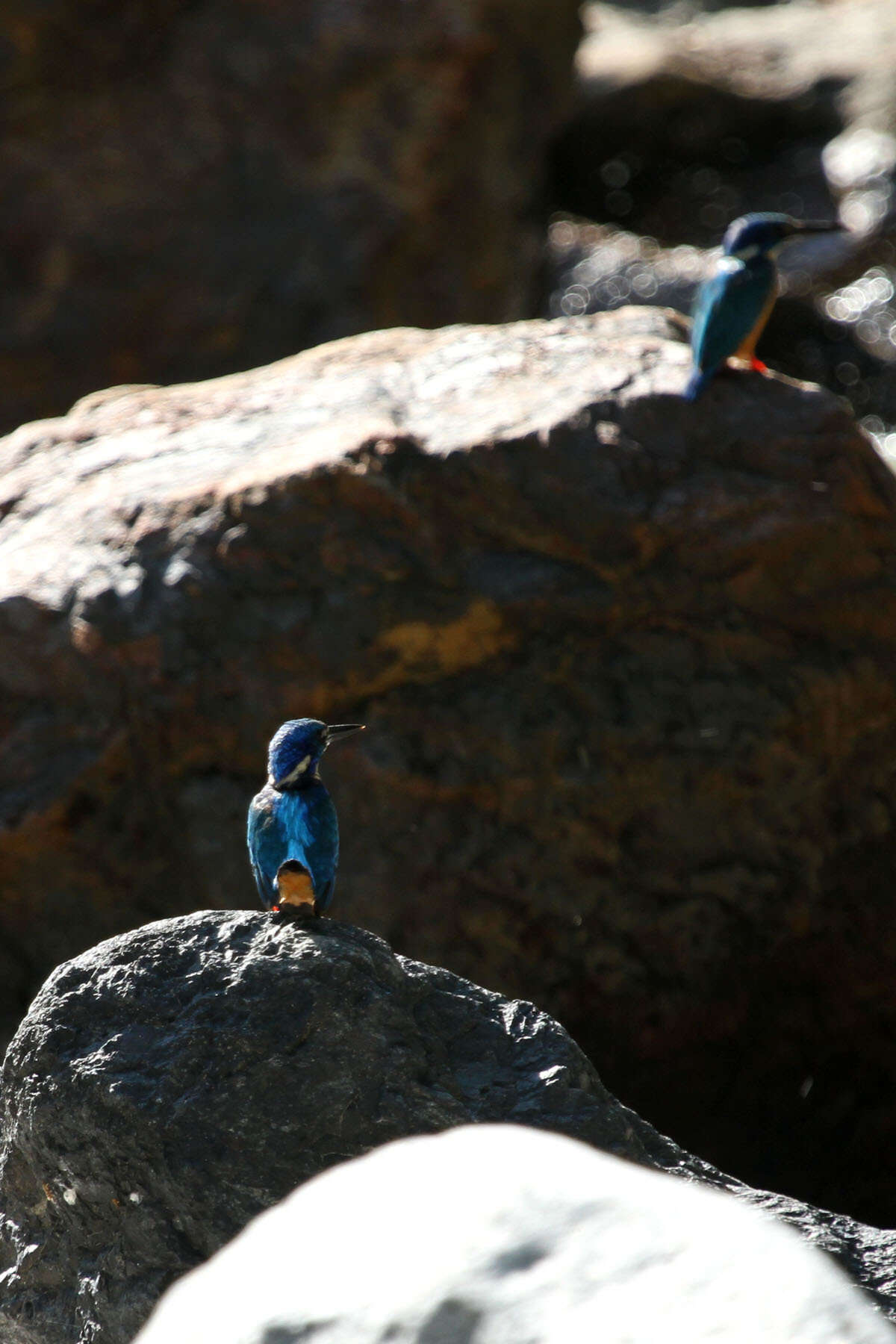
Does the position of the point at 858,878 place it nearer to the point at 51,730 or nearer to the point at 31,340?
the point at 51,730

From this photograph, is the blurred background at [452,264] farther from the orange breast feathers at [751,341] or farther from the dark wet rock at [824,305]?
the orange breast feathers at [751,341]

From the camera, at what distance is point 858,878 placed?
4.38 meters

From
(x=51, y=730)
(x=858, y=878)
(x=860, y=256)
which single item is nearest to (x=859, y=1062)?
(x=858, y=878)

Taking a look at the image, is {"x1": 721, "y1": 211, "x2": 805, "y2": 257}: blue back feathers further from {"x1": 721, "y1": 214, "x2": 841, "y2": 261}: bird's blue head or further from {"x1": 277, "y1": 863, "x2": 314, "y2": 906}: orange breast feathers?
{"x1": 277, "y1": 863, "x2": 314, "y2": 906}: orange breast feathers

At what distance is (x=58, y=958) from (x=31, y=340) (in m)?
4.87

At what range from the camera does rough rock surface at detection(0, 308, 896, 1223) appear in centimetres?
423

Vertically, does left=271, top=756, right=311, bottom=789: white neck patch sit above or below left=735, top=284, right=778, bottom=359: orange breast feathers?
below

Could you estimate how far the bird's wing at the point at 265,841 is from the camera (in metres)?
3.16

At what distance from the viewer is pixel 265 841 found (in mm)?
3189

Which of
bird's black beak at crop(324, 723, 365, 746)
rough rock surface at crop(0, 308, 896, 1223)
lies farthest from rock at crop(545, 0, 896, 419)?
bird's black beak at crop(324, 723, 365, 746)

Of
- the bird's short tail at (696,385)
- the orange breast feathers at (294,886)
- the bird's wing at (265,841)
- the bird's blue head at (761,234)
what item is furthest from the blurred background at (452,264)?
the bird's blue head at (761,234)

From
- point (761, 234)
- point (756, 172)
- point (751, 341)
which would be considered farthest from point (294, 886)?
point (756, 172)

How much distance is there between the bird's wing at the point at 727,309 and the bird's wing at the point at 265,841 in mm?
2033

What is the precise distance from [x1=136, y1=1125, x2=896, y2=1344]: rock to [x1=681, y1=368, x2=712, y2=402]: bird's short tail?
300 centimetres
